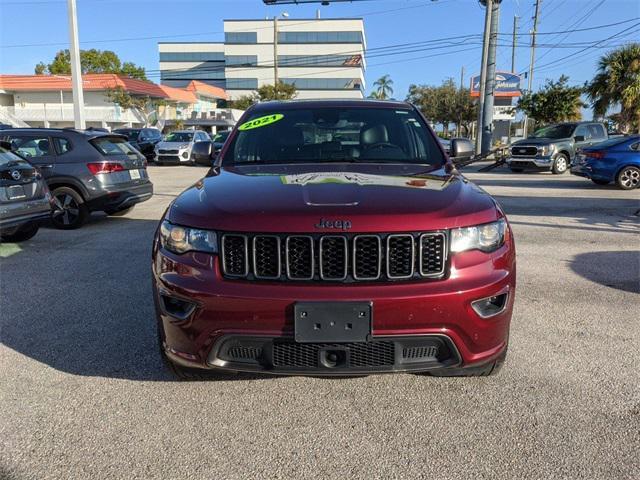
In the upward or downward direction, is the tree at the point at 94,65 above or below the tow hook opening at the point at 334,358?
above

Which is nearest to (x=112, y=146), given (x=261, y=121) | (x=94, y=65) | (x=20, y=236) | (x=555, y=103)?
(x=20, y=236)

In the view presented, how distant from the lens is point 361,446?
258 centimetres

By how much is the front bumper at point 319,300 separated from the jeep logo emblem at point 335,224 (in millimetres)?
278

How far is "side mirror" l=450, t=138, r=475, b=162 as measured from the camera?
4.48 metres

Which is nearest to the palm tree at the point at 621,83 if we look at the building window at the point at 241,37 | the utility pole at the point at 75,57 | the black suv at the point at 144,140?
the black suv at the point at 144,140

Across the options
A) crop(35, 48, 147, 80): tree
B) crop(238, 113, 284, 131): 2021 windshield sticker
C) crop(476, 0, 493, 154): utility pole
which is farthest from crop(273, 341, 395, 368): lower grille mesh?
crop(35, 48, 147, 80): tree

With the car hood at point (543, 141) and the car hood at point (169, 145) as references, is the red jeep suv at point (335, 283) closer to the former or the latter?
the car hood at point (543, 141)

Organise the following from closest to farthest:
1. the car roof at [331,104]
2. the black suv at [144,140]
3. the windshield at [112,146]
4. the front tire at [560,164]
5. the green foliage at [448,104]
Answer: the car roof at [331,104] < the windshield at [112,146] < the front tire at [560,164] < the black suv at [144,140] < the green foliage at [448,104]

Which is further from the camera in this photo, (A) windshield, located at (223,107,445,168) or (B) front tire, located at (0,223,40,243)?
(B) front tire, located at (0,223,40,243)

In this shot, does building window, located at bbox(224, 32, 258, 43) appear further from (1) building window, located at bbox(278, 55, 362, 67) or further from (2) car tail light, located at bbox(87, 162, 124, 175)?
(2) car tail light, located at bbox(87, 162, 124, 175)

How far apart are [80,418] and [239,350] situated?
3.27 ft

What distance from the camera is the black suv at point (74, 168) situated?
849cm

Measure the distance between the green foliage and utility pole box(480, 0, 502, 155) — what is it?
36741 mm

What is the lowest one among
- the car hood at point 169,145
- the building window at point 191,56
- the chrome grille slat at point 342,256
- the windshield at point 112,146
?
the chrome grille slat at point 342,256
